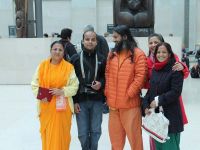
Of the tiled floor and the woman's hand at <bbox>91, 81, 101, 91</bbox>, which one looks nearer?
the woman's hand at <bbox>91, 81, 101, 91</bbox>

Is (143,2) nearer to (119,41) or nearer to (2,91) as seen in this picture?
(2,91)

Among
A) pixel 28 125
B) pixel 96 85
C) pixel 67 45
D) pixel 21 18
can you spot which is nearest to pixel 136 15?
pixel 21 18

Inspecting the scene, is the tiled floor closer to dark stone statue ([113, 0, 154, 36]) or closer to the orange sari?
the orange sari

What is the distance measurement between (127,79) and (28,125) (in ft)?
10.0

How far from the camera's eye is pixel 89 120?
4.22 metres

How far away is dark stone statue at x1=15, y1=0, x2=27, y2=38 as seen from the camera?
12695 mm

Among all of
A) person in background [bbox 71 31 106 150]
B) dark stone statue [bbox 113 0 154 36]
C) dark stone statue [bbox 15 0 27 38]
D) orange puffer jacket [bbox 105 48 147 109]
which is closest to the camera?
orange puffer jacket [bbox 105 48 147 109]

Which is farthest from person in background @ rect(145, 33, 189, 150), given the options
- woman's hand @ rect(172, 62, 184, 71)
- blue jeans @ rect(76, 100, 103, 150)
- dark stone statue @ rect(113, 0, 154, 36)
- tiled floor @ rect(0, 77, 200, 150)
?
dark stone statue @ rect(113, 0, 154, 36)

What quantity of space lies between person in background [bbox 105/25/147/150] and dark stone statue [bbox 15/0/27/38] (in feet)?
30.4

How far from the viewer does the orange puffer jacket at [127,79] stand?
3.79 meters

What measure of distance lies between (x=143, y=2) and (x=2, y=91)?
187 inches

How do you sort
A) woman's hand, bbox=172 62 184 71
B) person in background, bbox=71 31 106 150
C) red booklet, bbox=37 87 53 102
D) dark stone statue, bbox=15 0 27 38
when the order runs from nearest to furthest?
woman's hand, bbox=172 62 184 71 < red booklet, bbox=37 87 53 102 < person in background, bbox=71 31 106 150 < dark stone statue, bbox=15 0 27 38

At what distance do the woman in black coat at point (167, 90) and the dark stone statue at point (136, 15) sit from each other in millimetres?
7435

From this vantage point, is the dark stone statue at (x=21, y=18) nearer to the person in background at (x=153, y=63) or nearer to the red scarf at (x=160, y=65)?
the person in background at (x=153, y=63)
